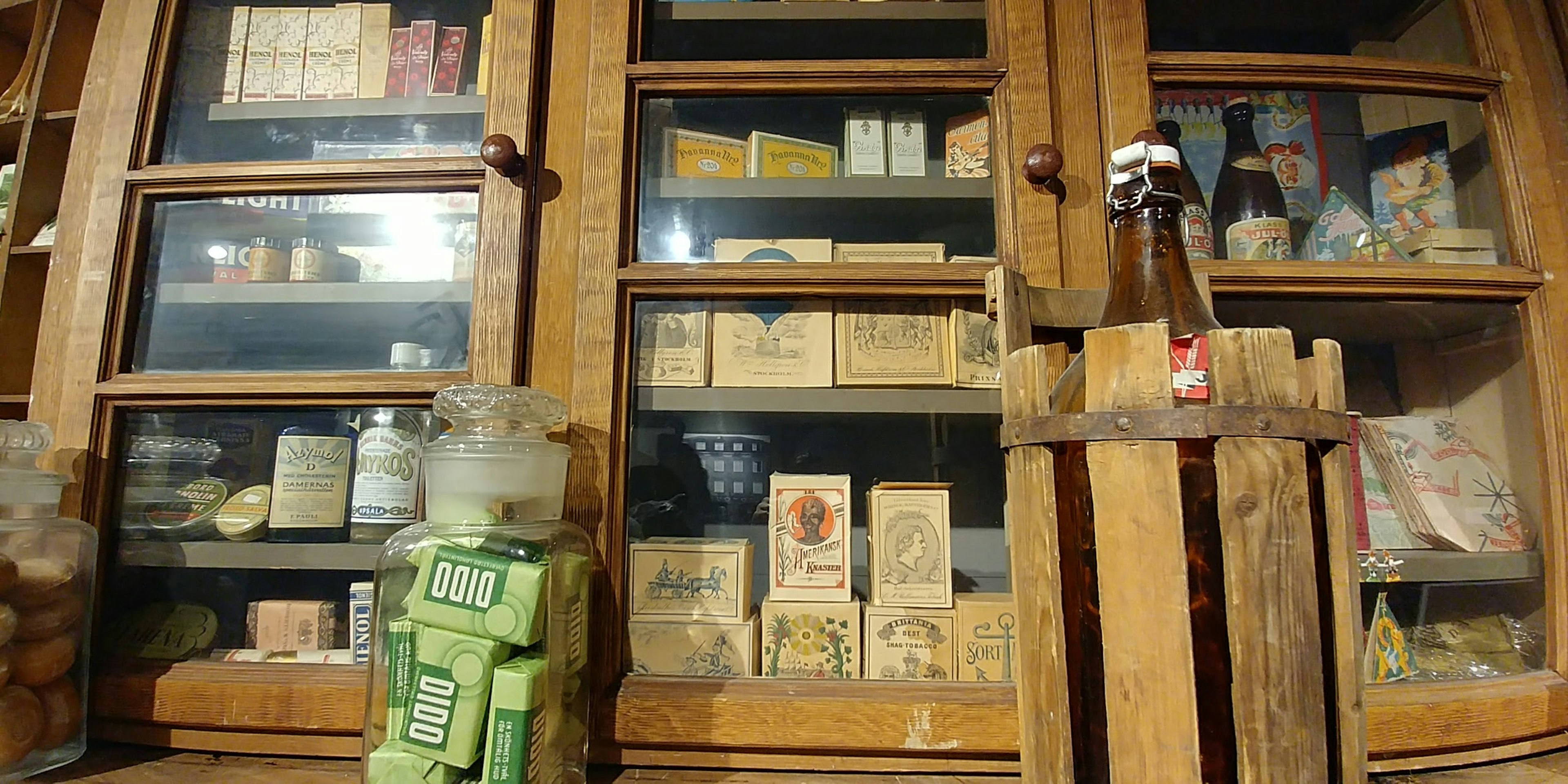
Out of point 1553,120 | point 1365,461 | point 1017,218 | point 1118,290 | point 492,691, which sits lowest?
point 492,691

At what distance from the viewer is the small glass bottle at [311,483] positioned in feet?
3.02

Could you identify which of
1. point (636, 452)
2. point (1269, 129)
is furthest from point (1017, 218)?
point (636, 452)

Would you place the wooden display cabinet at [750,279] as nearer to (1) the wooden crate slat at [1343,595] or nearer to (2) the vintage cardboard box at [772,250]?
(2) the vintage cardboard box at [772,250]

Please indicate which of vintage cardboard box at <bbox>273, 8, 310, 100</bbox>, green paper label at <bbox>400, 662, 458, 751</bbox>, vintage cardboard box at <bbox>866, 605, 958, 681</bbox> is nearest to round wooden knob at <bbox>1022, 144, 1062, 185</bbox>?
vintage cardboard box at <bbox>866, 605, 958, 681</bbox>

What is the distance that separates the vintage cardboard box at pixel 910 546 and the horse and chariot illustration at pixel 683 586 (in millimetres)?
213

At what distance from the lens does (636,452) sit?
35.0 inches

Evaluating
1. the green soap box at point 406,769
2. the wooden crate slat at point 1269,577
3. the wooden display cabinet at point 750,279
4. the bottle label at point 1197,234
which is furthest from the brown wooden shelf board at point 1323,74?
the green soap box at point 406,769

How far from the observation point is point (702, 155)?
1.00 meters

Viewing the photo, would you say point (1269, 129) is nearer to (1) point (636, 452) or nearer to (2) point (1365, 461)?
(2) point (1365, 461)

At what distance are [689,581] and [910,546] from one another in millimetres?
307

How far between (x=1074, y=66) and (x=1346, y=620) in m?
0.76

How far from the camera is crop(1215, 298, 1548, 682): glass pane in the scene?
2.86 ft

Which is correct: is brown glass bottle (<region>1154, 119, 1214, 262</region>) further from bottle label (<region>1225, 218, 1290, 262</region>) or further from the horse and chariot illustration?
the horse and chariot illustration

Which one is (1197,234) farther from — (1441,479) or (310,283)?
(310,283)
